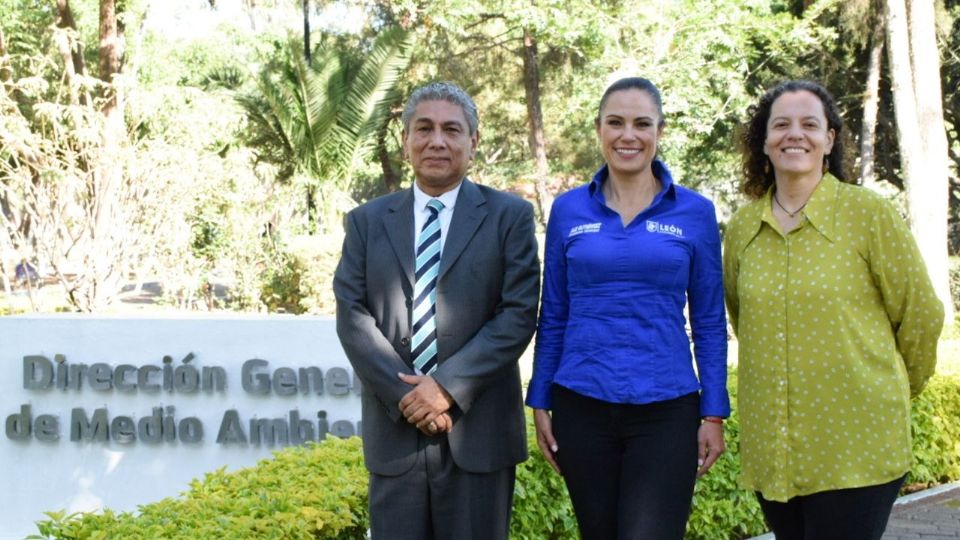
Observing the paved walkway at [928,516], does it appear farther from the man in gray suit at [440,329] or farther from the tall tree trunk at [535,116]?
the tall tree trunk at [535,116]

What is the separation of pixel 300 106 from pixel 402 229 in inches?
650

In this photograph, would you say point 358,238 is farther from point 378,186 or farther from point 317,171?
point 378,186

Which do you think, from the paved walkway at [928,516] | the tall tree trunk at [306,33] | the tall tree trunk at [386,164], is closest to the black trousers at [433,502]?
the paved walkway at [928,516]

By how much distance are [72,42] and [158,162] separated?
27.6 feet

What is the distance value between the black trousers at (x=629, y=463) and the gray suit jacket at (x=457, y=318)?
9.6 inches

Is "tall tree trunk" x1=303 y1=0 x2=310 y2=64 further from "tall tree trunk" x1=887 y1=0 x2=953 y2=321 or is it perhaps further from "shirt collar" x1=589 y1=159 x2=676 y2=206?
"shirt collar" x1=589 y1=159 x2=676 y2=206

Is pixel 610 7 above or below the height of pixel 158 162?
above

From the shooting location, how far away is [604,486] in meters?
3.46

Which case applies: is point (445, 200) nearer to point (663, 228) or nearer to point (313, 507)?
point (663, 228)

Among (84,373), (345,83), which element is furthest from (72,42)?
(84,373)

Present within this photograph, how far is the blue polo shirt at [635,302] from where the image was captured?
3.42m

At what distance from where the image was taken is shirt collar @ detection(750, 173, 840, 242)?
335cm

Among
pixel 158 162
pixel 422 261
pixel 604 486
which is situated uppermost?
pixel 158 162

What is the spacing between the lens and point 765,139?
3.60 metres
